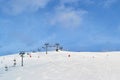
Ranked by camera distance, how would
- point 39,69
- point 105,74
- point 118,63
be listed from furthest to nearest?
point 118,63, point 39,69, point 105,74

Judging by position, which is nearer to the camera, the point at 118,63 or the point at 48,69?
the point at 48,69

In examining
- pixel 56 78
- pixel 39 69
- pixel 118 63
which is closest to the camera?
pixel 56 78

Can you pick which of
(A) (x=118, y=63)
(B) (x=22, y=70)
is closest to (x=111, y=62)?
(A) (x=118, y=63)

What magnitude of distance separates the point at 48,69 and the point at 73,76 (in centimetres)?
570

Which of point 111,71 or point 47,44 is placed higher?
point 47,44

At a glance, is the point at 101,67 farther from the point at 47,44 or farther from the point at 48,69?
the point at 47,44

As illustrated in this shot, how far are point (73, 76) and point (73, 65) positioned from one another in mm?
8205

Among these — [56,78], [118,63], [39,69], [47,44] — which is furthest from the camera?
[47,44]

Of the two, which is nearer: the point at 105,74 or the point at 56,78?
the point at 56,78

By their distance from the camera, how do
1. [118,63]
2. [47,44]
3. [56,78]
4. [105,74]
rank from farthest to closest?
[47,44] < [118,63] < [105,74] < [56,78]

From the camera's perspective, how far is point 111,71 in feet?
165

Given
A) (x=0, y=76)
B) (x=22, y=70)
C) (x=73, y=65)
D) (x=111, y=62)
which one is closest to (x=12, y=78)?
(x=0, y=76)

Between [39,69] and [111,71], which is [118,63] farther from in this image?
[39,69]

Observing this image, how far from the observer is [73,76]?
151 ft
